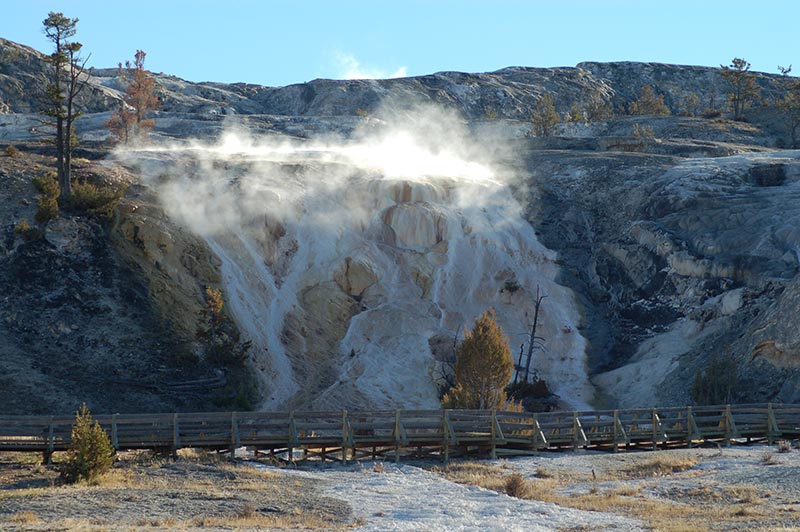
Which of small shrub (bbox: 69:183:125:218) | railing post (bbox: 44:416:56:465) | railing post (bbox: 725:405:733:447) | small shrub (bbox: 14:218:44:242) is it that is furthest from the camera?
small shrub (bbox: 69:183:125:218)

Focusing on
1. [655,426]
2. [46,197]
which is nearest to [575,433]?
[655,426]

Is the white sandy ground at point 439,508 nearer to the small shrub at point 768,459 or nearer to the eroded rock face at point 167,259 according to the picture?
the small shrub at point 768,459

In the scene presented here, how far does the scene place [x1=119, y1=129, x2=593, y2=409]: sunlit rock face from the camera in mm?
48094

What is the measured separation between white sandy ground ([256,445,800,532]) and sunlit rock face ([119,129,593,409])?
17753 mm

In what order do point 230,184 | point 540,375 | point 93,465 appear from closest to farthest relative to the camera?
1. point 93,465
2. point 540,375
3. point 230,184

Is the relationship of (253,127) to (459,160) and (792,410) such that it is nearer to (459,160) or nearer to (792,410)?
(459,160)

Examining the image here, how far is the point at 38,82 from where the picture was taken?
104 metres

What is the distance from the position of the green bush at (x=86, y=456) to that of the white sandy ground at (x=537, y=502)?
4.81 meters

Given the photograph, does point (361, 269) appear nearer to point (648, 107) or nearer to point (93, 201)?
point (93, 201)

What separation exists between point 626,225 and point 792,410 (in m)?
28.8

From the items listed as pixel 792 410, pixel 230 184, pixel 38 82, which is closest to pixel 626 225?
pixel 230 184

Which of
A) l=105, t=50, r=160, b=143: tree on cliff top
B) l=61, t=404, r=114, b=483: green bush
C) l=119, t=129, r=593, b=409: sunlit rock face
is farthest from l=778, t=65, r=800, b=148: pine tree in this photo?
l=61, t=404, r=114, b=483: green bush

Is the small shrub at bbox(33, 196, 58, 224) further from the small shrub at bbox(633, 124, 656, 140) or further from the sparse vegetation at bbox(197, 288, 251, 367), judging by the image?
the small shrub at bbox(633, 124, 656, 140)

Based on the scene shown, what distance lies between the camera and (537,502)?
21.2m
